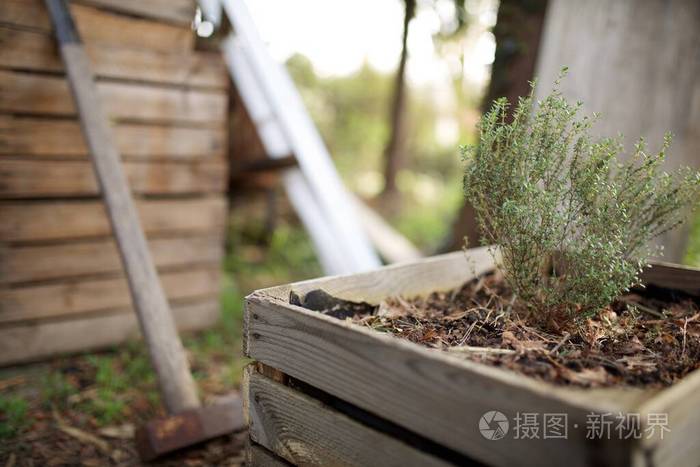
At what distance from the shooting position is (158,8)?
301 centimetres

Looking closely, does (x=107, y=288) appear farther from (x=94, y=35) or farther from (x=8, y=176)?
Result: (x=94, y=35)

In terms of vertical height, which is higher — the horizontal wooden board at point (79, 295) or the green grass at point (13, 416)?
the horizontal wooden board at point (79, 295)

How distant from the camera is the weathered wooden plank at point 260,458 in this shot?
1.57 metres

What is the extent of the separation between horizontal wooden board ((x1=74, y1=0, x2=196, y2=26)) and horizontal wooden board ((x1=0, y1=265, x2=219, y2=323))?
1.45 metres

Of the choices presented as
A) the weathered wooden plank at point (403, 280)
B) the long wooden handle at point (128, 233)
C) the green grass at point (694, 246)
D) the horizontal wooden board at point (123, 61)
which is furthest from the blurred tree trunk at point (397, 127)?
the weathered wooden plank at point (403, 280)

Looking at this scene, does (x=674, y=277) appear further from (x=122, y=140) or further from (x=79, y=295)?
(x=79, y=295)

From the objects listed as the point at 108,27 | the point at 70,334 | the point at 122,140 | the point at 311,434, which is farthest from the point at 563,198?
the point at 70,334

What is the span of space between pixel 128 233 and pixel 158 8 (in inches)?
56.6

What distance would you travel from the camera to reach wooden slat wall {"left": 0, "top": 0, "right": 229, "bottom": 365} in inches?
105

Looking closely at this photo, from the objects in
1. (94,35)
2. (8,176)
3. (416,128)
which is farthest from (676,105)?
(416,128)

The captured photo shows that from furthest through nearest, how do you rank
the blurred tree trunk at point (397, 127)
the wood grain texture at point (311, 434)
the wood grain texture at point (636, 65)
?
the blurred tree trunk at point (397, 127) < the wood grain texture at point (636, 65) < the wood grain texture at point (311, 434)

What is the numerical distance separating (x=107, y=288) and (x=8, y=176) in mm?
774

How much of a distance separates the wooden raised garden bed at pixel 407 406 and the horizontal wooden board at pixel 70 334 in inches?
70.4

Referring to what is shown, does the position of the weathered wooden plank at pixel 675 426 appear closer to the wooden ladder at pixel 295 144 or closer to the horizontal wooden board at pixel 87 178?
the wooden ladder at pixel 295 144
